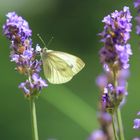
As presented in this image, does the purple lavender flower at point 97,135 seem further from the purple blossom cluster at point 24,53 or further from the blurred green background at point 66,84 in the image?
the purple blossom cluster at point 24,53

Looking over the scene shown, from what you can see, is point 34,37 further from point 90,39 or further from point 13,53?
point 13,53

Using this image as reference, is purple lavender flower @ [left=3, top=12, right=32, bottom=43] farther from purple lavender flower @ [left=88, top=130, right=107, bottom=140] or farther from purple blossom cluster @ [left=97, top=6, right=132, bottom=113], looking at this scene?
purple lavender flower @ [left=88, top=130, right=107, bottom=140]

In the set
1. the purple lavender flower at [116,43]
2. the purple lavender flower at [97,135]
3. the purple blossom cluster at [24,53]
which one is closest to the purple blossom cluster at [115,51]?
the purple lavender flower at [116,43]

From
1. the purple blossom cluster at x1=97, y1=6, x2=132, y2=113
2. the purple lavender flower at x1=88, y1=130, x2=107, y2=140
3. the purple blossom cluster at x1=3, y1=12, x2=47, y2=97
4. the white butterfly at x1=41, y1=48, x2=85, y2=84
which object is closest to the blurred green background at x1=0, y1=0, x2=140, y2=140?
the purple lavender flower at x1=88, y1=130, x2=107, y2=140

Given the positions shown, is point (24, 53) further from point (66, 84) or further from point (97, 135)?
point (66, 84)

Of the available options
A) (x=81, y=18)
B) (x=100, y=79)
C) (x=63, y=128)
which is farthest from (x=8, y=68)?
(x=100, y=79)

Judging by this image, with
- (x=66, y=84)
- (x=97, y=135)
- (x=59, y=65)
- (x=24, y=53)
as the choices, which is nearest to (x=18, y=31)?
(x=24, y=53)
